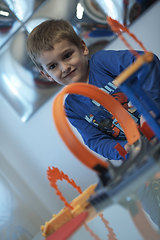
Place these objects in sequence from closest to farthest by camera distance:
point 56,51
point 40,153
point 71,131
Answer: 1. point 71,131
2. point 56,51
3. point 40,153

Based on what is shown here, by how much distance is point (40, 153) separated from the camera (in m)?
1.01

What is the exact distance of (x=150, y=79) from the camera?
42 centimetres

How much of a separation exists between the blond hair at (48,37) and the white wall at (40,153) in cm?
44

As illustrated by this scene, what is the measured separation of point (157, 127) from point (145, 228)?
11 cm

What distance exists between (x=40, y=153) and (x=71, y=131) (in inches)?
31.7

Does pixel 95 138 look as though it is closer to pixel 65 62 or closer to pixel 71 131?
pixel 65 62

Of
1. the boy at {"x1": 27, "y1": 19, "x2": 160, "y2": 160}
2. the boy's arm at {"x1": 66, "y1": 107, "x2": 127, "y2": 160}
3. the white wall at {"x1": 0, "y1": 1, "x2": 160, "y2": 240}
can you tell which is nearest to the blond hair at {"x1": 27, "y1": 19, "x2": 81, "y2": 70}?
the boy at {"x1": 27, "y1": 19, "x2": 160, "y2": 160}

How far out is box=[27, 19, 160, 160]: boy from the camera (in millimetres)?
517

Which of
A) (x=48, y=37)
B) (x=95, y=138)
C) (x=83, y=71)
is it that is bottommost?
(x=95, y=138)

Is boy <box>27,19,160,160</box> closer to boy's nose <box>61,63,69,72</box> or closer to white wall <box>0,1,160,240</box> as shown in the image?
boy's nose <box>61,63,69,72</box>

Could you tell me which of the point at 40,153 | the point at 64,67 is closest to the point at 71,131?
the point at 64,67

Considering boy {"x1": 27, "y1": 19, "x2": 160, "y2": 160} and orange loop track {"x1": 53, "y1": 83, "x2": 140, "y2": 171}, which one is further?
boy {"x1": 27, "y1": 19, "x2": 160, "y2": 160}

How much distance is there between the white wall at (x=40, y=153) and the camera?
0.93 metres

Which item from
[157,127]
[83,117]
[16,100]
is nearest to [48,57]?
[83,117]
